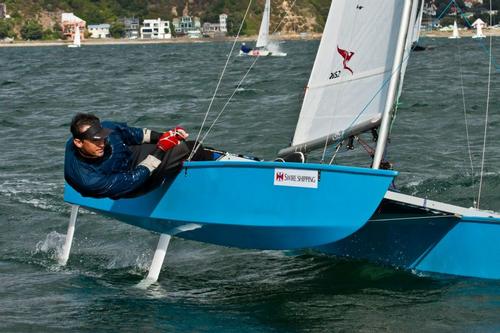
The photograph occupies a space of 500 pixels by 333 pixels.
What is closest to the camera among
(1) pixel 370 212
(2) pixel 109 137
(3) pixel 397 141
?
(1) pixel 370 212

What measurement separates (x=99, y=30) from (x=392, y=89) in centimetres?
10299

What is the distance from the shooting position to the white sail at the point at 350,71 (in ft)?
21.5

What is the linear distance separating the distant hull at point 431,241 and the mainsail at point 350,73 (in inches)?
26.4

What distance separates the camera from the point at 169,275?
271 inches

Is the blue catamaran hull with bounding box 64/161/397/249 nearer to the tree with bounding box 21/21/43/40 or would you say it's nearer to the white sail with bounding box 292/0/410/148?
the white sail with bounding box 292/0/410/148

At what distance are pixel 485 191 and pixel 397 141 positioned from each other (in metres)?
3.48

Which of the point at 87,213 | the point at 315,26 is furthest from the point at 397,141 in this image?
the point at 315,26

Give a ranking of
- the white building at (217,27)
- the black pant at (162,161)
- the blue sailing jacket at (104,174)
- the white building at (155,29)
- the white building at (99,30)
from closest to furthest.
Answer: the blue sailing jacket at (104,174) < the black pant at (162,161) < the white building at (99,30) < the white building at (217,27) < the white building at (155,29)

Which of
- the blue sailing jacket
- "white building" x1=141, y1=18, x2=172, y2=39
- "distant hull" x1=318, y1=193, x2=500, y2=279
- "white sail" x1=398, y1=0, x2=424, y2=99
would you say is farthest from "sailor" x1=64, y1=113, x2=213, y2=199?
"white building" x1=141, y1=18, x2=172, y2=39

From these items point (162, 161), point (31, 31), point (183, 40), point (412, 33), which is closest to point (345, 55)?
point (412, 33)

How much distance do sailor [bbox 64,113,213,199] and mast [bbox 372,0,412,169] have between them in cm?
123

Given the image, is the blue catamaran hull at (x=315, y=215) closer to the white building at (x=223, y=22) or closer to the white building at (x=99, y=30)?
the white building at (x=99, y=30)

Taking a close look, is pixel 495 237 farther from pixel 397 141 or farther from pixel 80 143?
pixel 397 141

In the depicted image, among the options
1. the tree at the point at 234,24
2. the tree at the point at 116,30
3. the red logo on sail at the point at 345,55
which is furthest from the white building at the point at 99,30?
the red logo on sail at the point at 345,55
